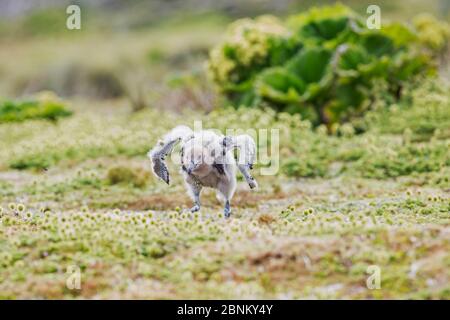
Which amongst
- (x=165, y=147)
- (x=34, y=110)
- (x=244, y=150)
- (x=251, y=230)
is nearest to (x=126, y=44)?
(x=34, y=110)

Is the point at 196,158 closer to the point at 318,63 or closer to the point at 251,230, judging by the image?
the point at 251,230

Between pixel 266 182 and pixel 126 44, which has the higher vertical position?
pixel 126 44

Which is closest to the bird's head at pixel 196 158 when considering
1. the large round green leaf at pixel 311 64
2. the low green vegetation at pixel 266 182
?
the low green vegetation at pixel 266 182

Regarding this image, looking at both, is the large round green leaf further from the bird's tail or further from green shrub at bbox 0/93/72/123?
the bird's tail

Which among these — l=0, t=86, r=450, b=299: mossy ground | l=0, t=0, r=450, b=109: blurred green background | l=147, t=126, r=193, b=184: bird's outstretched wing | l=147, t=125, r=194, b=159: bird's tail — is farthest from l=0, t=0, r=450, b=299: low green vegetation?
l=147, t=125, r=194, b=159: bird's tail

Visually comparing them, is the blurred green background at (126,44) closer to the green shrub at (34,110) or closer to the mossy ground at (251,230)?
the green shrub at (34,110)
